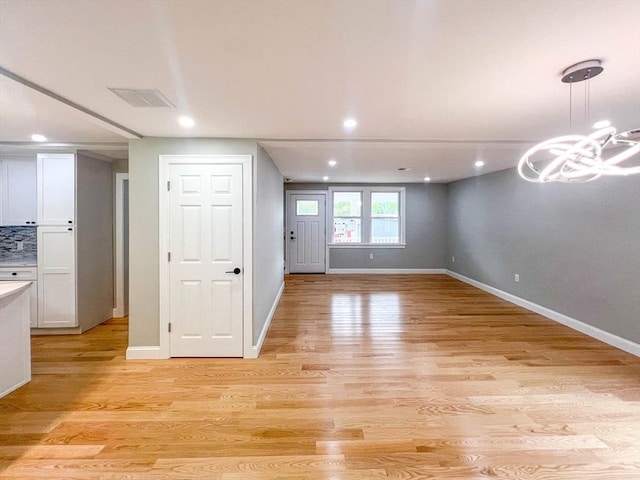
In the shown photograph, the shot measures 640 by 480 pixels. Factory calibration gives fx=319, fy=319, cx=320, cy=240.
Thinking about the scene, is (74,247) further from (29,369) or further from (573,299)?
(573,299)

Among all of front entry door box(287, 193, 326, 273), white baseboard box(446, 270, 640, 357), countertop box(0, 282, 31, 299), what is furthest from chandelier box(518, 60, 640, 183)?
front entry door box(287, 193, 326, 273)

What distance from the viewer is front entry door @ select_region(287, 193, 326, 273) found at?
8.04 meters

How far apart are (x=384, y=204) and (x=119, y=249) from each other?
585 centimetres

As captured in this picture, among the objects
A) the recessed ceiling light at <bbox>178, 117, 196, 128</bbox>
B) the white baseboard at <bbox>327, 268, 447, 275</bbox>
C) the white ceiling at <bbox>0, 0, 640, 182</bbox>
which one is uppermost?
the recessed ceiling light at <bbox>178, 117, 196, 128</bbox>

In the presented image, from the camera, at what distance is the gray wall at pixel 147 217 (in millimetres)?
3250

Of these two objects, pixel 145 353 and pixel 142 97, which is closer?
pixel 142 97

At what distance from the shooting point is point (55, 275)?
3.84 metres

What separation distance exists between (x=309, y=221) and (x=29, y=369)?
19.5 ft

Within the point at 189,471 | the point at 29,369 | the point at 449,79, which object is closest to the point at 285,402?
the point at 189,471

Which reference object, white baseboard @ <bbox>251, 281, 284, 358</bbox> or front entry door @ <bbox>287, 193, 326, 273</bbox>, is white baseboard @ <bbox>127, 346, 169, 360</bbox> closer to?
white baseboard @ <bbox>251, 281, 284, 358</bbox>

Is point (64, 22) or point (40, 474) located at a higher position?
point (64, 22)

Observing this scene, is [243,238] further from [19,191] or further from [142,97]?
[19,191]

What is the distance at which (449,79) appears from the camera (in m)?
1.94

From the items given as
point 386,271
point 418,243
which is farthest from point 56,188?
point 418,243
